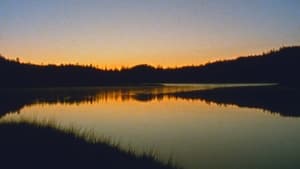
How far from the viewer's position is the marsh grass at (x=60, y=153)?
11.3 metres

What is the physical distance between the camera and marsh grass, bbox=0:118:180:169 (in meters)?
11.3

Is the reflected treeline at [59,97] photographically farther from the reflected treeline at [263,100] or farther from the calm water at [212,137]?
the calm water at [212,137]

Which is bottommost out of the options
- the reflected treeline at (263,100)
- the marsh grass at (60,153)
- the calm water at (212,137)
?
the calm water at (212,137)

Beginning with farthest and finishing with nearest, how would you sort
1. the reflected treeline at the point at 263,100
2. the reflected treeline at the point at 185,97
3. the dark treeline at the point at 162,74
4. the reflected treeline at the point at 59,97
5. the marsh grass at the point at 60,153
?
the dark treeline at the point at 162,74 → the reflected treeline at the point at 59,97 → the reflected treeline at the point at 185,97 → the reflected treeline at the point at 263,100 → the marsh grass at the point at 60,153

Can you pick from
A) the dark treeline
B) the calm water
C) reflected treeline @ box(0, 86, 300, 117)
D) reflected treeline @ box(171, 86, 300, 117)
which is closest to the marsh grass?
the calm water

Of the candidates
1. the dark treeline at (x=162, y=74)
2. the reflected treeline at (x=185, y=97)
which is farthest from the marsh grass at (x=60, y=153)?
the dark treeline at (x=162, y=74)

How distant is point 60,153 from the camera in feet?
40.4

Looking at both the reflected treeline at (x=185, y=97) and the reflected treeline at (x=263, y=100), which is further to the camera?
the reflected treeline at (x=185, y=97)

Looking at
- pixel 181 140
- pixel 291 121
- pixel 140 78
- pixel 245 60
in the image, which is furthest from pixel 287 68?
pixel 181 140

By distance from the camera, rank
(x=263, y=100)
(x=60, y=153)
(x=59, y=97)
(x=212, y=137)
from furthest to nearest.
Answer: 1. (x=59, y=97)
2. (x=263, y=100)
3. (x=212, y=137)
4. (x=60, y=153)

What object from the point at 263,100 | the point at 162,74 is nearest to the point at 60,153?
the point at 263,100

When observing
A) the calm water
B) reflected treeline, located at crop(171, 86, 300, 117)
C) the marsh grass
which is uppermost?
the marsh grass

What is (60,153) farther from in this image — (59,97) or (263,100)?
(59,97)

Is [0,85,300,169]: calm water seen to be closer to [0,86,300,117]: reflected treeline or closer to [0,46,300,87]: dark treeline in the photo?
[0,86,300,117]: reflected treeline
